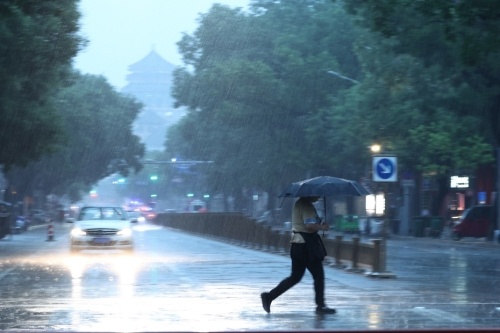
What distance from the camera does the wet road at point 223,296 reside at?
14695mm

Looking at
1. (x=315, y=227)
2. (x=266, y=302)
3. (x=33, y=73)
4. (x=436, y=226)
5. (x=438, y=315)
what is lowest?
(x=438, y=315)

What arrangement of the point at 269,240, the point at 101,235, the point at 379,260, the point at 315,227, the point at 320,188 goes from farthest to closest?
the point at 269,240 < the point at 101,235 < the point at 379,260 < the point at 320,188 < the point at 315,227

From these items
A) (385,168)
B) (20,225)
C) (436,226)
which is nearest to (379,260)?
(385,168)

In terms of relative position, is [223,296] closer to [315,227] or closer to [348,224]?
[315,227]

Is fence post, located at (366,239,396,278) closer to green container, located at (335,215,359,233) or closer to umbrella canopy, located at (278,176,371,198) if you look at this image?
umbrella canopy, located at (278,176,371,198)

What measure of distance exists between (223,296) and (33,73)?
20005mm

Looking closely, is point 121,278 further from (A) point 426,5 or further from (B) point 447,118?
(B) point 447,118

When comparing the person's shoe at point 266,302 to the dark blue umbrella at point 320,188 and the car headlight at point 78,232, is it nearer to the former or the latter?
the dark blue umbrella at point 320,188

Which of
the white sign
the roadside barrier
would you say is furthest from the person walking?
the white sign

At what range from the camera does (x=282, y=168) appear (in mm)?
74750

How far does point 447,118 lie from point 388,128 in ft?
12.0

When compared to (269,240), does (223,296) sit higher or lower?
lower

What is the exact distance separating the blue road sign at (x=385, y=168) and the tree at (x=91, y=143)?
180 ft

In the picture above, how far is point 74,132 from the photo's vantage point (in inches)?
3278
